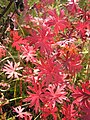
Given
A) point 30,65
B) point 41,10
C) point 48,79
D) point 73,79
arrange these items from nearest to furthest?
1. point 48,79
2. point 73,79
3. point 30,65
4. point 41,10

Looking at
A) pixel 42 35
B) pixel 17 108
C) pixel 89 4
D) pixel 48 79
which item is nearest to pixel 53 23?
pixel 42 35

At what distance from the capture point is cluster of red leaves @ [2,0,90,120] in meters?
1.27

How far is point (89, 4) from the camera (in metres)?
1.88

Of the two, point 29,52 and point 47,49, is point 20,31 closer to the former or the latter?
point 29,52

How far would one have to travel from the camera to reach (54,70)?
49.9 inches

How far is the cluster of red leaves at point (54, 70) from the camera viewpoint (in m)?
1.27

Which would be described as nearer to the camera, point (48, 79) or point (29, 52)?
point (48, 79)

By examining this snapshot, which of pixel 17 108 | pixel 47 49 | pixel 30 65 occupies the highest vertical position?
pixel 47 49

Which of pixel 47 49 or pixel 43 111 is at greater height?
pixel 47 49

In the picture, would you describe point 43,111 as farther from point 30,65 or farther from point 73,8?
point 73,8

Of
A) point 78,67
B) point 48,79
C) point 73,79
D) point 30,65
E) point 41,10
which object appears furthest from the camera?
point 41,10

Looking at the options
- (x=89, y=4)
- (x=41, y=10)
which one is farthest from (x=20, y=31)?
(x=89, y=4)

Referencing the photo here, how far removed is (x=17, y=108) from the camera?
149 centimetres

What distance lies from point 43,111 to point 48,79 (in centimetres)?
15
